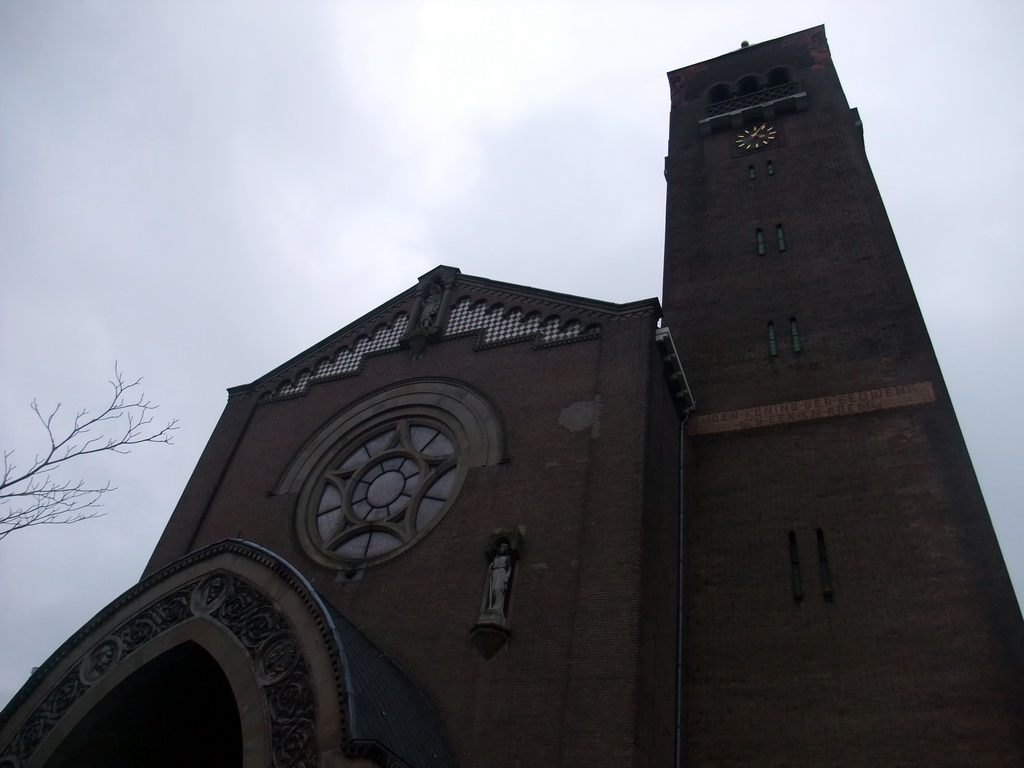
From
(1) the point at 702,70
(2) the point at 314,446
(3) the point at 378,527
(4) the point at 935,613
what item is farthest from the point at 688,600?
(1) the point at 702,70

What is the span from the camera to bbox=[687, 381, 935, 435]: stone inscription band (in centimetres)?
1639

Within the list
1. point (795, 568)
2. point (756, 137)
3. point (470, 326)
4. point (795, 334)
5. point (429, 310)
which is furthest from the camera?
point (756, 137)

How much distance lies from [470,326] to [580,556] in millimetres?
7027

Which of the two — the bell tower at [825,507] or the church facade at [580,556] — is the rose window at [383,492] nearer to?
the church facade at [580,556]

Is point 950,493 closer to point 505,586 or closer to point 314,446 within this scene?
point 505,586

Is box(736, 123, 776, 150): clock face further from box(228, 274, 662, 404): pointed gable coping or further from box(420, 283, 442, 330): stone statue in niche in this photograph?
box(420, 283, 442, 330): stone statue in niche

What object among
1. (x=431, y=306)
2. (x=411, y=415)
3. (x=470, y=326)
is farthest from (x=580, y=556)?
(x=431, y=306)

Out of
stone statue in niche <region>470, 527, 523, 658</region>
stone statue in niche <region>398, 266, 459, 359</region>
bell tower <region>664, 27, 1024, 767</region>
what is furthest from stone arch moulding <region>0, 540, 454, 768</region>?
stone statue in niche <region>398, 266, 459, 359</region>

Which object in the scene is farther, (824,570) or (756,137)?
(756,137)

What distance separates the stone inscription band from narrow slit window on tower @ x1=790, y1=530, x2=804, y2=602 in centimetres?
274

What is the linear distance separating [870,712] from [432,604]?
22.6 feet

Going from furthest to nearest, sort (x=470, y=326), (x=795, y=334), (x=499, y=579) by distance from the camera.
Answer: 1. (x=795, y=334)
2. (x=470, y=326)
3. (x=499, y=579)

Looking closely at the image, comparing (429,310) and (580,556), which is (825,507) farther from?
(429,310)

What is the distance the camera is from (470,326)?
1820cm
